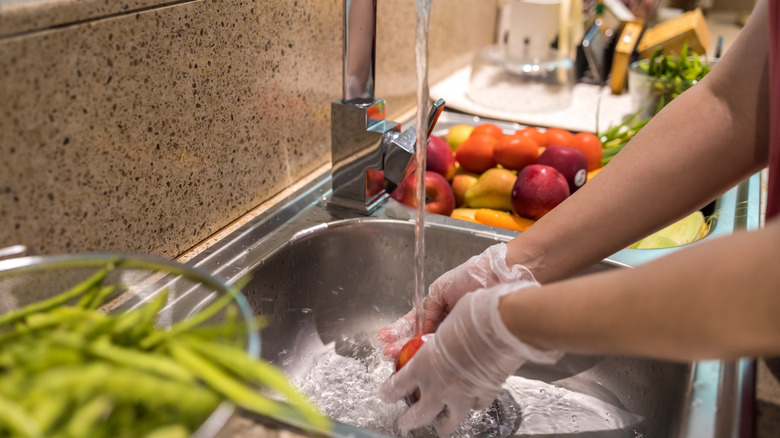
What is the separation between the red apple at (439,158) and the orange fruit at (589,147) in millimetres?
296

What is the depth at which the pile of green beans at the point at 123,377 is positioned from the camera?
43 centimetres

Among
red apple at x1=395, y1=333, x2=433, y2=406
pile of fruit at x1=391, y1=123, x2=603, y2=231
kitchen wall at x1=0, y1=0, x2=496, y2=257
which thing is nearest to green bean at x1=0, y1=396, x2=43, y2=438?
kitchen wall at x1=0, y1=0, x2=496, y2=257

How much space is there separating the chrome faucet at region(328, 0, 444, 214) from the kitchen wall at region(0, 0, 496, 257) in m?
0.12

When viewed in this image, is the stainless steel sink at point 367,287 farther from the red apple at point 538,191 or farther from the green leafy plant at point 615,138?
the green leafy plant at point 615,138

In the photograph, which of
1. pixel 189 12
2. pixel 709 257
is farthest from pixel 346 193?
pixel 709 257

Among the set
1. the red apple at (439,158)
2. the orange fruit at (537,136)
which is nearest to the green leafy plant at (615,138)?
the orange fruit at (537,136)

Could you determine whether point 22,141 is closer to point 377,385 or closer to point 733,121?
point 377,385

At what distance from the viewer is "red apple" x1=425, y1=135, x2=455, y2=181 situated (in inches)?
56.2

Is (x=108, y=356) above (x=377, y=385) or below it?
above

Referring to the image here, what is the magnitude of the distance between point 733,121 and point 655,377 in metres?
0.40

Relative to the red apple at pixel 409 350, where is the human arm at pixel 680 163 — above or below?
above

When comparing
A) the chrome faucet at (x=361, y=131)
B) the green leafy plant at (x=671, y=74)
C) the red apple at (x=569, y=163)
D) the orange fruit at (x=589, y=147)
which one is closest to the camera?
the chrome faucet at (x=361, y=131)

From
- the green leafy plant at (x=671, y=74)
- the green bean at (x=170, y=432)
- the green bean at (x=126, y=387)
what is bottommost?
the green bean at (x=170, y=432)

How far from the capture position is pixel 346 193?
3.99ft
